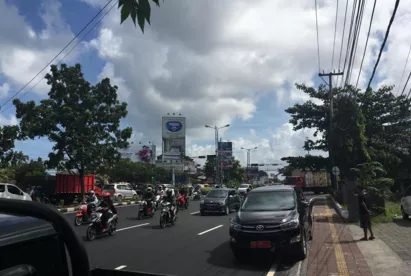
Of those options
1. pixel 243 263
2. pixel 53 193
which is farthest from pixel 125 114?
pixel 243 263

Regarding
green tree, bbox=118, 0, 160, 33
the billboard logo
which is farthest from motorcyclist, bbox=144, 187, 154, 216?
the billboard logo

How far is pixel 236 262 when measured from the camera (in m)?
9.18

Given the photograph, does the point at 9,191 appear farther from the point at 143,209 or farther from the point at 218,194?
the point at 218,194

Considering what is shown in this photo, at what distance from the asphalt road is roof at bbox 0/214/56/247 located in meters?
4.29

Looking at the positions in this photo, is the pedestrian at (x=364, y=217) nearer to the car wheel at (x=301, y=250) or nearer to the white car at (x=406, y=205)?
the car wheel at (x=301, y=250)

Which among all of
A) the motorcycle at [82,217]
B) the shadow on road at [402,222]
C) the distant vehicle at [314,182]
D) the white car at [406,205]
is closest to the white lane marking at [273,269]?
the shadow on road at [402,222]

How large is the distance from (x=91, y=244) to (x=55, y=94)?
17.3 meters

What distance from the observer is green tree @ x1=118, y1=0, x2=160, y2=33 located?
2.68m

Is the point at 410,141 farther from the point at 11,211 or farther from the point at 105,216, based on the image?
the point at 11,211

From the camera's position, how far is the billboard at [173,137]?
53.2 meters

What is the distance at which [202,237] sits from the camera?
43.4 feet

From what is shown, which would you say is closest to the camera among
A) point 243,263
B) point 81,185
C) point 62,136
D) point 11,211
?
point 11,211

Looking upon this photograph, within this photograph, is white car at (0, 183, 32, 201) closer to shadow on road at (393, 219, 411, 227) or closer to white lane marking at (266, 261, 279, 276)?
white lane marking at (266, 261, 279, 276)

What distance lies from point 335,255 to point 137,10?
329 inches
